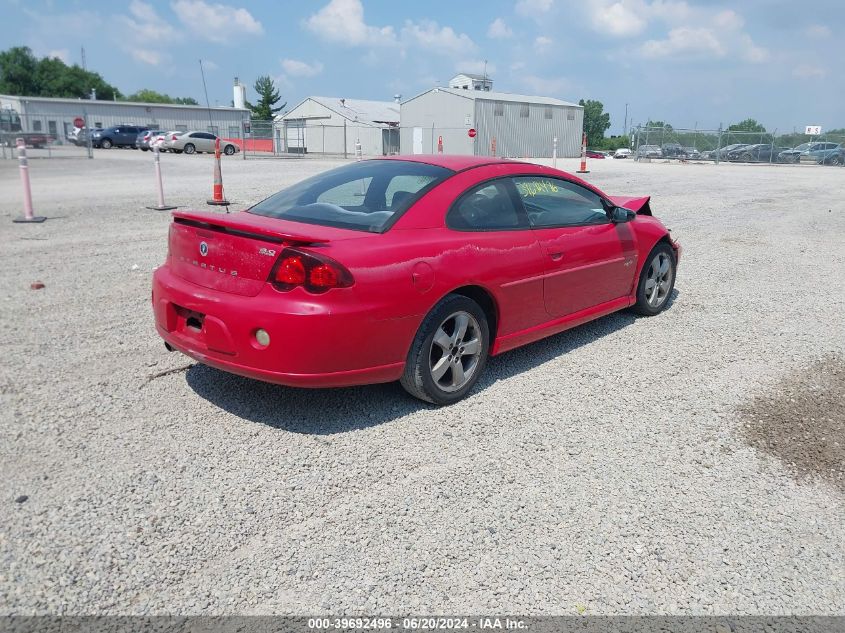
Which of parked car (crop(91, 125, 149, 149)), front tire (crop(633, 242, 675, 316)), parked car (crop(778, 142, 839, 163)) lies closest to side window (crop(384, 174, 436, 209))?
front tire (crop(633, 242, 675, 316))

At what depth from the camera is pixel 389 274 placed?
3.71 m

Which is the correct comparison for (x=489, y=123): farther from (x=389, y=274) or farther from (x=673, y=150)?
(x=389, y=274)

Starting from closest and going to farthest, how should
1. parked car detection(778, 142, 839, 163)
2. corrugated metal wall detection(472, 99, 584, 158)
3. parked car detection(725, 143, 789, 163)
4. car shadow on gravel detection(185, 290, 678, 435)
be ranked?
car shadow on gravel detection(185, 290, 678, 435)
parked car detection(778, 142, 839, 163)
parked car detection(725, 143, 789, 163)
corrugated metal wall detection(472, 99, 584, 158)

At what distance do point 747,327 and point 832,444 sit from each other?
92.1 inches

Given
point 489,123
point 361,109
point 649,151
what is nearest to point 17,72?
point 361,109

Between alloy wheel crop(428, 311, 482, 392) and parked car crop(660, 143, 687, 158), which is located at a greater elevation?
parked car crop(660, 143, 687, 158)

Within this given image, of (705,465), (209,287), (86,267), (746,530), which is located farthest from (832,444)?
(86,267)

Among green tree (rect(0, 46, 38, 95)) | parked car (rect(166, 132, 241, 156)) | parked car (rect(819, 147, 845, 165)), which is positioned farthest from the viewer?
green tree (rect(0, 46, 38, 95))

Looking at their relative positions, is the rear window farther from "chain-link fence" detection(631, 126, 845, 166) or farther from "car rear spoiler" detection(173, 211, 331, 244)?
"chain-link fence" detection(631, 126, 845, 166)

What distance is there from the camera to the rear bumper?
11.5 feet

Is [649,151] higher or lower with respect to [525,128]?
lower

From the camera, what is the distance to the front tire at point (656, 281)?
238 inches

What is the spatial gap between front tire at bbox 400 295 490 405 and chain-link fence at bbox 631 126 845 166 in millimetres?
38605

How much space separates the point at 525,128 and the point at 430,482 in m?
49.7
